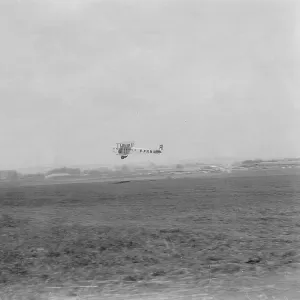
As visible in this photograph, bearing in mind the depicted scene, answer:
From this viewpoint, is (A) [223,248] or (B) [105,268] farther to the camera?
(A) [223,248]

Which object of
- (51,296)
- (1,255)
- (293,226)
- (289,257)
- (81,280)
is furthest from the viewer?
(293,226)

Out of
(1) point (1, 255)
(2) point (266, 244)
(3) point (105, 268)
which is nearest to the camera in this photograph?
(3) point (105, 268)

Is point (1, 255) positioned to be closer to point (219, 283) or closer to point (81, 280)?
point (81, 280)

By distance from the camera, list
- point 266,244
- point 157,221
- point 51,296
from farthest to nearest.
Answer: point 157,221, point 266,244, point 51,296

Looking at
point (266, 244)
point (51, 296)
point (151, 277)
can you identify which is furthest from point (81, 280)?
point (266, 244)

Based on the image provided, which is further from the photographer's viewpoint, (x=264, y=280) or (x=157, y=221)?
(x=157, y=221)

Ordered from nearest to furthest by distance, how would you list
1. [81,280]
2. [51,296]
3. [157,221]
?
[51,296] → [81,280] → [157,221]

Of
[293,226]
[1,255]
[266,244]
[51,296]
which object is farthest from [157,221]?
[51,296]

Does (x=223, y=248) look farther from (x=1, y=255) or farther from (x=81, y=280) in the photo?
(x=1, y=255)

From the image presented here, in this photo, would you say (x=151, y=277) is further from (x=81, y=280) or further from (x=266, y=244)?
(x=266, y=244)
